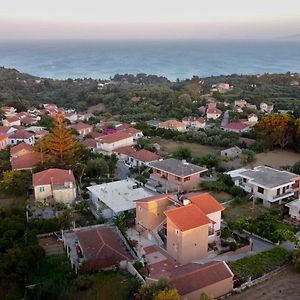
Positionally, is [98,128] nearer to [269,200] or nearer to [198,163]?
[198,163]

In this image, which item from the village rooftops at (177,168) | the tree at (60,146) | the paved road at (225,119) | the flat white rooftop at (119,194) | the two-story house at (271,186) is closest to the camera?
the flat white rooftop at (119,194)

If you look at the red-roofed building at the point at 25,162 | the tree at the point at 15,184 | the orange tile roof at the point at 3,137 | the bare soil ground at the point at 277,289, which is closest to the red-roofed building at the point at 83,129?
the orange tile roof at the point at 3,137

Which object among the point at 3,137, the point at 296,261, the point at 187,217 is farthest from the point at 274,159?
the point at 3,137

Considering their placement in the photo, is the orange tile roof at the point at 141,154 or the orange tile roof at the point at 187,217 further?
the orange tile roof at the point at 141,154

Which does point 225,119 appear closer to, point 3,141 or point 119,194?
point 3,141

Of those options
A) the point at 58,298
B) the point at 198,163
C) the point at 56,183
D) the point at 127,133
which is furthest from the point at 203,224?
the point at 127,133

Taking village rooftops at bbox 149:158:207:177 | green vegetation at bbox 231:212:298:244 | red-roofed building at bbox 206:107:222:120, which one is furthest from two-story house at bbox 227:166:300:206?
red-roofed building at bbox 206:107:222:120

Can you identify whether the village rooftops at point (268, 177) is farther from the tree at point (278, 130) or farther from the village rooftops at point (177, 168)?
the tree at point (278, 130)
